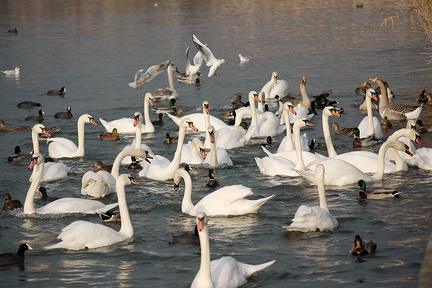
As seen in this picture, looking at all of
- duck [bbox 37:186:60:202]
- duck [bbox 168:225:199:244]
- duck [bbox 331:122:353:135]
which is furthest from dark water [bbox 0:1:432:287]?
duck [bbox 37:186:60:202]

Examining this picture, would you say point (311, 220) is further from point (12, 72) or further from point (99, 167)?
point (12, 72)

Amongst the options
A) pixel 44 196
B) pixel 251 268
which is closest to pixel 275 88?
pixel 44 196

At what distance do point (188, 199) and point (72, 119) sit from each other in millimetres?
8841

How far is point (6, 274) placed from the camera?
10.6 m

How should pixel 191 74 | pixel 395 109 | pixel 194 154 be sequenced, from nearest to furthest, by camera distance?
pixel 194 154 < pixel 395 109 < pixel 191 74

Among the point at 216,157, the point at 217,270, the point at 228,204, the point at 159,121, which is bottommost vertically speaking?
the point at 159,121

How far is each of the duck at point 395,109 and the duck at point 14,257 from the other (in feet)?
33.2

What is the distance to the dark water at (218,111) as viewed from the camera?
10.6 metres

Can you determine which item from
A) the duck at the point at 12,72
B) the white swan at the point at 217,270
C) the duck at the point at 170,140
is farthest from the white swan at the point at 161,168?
the duck at the point at 12,72

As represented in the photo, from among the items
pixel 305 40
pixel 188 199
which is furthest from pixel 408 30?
pixel 188 199

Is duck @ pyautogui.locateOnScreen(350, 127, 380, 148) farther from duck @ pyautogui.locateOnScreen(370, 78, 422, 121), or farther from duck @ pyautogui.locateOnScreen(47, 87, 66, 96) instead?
duck @ pyautogui.locateOnScreen(47, 87, 66, 96)

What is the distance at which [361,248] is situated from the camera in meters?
10.5

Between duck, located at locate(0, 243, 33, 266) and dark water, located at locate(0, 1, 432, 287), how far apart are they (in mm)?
121

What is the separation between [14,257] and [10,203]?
8.01 ft
